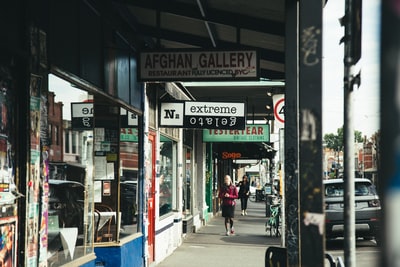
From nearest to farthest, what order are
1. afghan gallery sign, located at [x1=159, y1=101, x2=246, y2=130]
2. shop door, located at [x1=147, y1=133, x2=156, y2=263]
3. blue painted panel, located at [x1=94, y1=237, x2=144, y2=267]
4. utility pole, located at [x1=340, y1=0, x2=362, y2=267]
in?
utility pole, located at [x1=340, y1=0, x2=362, y2=267]
blue painted panel, located at [x1=94, y1=237, x2=144, y2=267]
shop door, located at [x1=147, y1=133, x2=156, y2=263]
afghan gallery sign, located at [x1=159, y1=101, x2=246, y2=130]

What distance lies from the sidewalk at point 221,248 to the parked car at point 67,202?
469cm

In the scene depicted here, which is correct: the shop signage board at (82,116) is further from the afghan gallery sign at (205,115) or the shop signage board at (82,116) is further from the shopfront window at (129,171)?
the afghan gallery sign at (205,115)

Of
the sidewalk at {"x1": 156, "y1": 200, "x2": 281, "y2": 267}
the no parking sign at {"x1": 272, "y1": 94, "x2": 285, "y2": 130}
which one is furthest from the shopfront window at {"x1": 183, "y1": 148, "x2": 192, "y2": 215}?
the no parking sign at {"x1": 272, "y1": 94, "x2": 285, "y2": 130}

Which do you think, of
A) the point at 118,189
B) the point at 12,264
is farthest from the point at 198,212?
the point at 12,264

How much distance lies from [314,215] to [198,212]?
634 inches

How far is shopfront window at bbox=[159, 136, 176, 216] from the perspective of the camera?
12.9 meters

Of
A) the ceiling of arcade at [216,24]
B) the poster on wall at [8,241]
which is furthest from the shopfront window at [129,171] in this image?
the poster on wall at [8,241]

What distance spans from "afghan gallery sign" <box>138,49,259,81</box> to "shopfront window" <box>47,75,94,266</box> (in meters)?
1.13

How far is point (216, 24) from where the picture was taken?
8.12 m

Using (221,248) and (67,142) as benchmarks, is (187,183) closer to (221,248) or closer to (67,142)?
(221,248)

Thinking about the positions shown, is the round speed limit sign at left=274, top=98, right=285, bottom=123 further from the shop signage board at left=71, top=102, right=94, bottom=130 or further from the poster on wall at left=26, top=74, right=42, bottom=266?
the poster on wall at left=26, top=74, right=42, bottom=266

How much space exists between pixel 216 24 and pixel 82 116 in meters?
2.30

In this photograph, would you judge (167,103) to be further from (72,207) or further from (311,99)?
(311,99)

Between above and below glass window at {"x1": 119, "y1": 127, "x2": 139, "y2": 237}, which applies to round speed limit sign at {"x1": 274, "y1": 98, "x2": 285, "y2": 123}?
above
